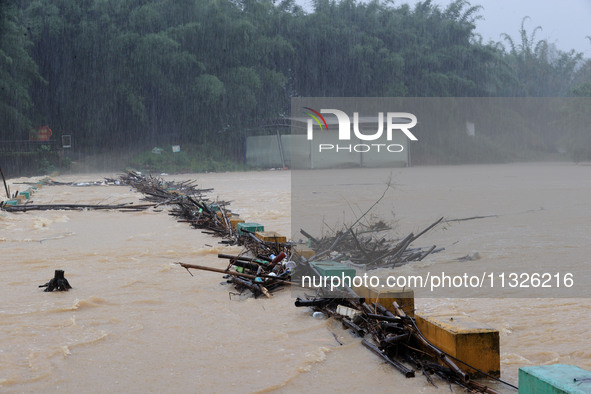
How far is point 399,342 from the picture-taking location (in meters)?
3.54

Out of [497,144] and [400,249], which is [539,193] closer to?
[400,249]

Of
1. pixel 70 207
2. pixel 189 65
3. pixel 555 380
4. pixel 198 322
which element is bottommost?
pixel 198 322

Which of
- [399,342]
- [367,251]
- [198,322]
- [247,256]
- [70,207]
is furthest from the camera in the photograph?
[70,207]

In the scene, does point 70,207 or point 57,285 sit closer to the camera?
point 57,285

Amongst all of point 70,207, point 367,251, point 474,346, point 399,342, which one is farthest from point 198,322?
point 70,207

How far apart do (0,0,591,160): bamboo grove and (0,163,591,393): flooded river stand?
22187mm

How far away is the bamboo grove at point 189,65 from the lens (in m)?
30.5

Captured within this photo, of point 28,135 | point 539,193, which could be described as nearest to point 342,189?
point 539,193

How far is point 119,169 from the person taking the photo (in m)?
31.2

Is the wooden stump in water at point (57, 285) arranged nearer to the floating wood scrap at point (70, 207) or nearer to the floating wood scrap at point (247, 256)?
the floating wood scrap at point (247, 256)

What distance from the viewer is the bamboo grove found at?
100ft

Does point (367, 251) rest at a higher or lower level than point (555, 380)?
lower

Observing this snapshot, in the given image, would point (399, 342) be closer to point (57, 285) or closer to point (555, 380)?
point (555, 380)

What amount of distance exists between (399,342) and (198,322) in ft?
5.21
